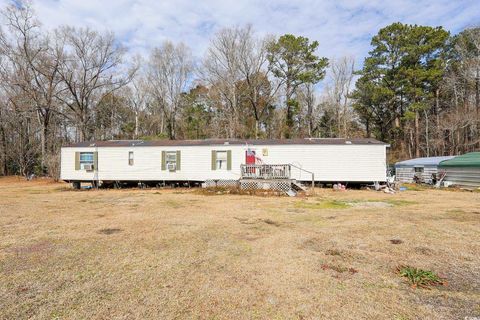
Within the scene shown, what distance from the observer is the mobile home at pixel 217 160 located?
1493 centimetres

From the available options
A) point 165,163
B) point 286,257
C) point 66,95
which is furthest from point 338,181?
point 66,95

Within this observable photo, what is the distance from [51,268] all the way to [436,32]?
3222 centimetres

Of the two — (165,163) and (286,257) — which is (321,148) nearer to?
(165,163)

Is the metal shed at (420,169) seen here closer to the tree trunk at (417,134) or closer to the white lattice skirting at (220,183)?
the tree trunk at (417,134)

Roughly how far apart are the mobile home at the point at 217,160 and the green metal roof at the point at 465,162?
5.03 metres

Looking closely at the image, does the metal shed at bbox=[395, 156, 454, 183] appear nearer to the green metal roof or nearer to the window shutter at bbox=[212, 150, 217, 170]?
the green metal roof

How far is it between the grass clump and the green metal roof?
15.2 metres

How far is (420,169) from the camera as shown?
19469 mm

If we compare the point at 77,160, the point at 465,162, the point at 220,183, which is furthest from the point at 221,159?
the point at 465,162

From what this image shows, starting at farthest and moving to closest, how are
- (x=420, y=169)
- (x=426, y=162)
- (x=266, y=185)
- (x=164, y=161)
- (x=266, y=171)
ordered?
(x=420, y=169) → (x=426, y=162) → (x=164, y=161) → (x=266, y=171) → (x=266, y=185)

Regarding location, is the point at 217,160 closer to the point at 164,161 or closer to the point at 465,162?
the point at 164,161

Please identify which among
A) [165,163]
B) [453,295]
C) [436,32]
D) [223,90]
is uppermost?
[436,32]

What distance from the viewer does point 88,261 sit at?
413 centimetres

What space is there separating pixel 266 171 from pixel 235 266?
9.98m
